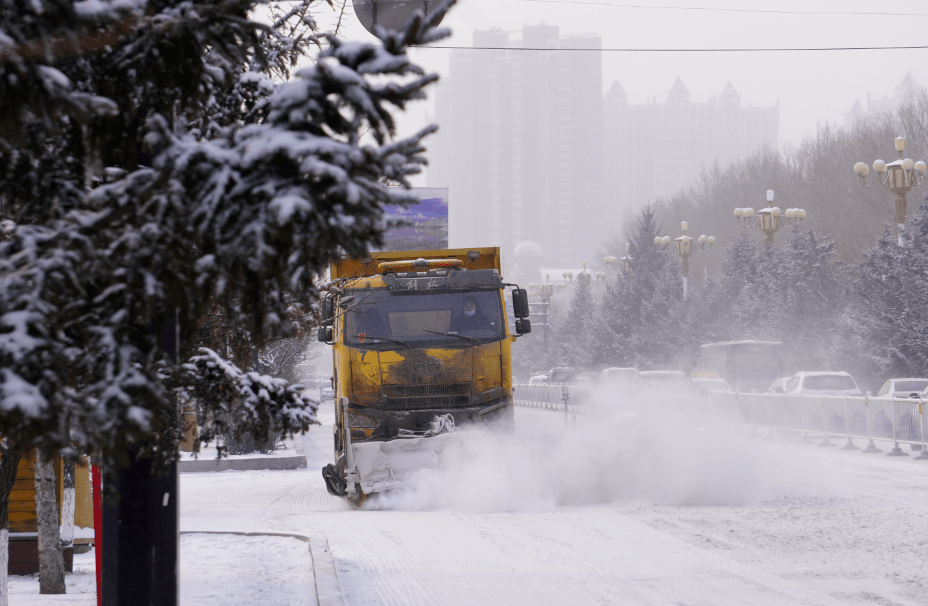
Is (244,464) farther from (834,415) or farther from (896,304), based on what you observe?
(896,304)

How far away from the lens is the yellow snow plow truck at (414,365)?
1233 cm

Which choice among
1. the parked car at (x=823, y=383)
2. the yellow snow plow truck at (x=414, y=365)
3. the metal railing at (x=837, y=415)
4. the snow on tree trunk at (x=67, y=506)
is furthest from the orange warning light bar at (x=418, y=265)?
the parked car at (x=823, y=383)

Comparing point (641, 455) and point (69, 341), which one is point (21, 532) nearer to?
point (69, 341)

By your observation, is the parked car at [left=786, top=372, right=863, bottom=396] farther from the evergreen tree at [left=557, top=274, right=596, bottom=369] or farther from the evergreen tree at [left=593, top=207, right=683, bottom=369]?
the evergreen tree at [left=557, top=274, right=596, bottom=369]

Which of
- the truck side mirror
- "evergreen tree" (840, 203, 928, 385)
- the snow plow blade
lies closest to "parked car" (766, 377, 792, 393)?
"evergreen tree" (840, 203, 928, 385)

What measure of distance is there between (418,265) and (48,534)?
720 cm

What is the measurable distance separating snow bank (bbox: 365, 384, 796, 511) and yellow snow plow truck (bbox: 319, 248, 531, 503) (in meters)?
0.35

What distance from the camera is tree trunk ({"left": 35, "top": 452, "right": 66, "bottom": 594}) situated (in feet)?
21.5

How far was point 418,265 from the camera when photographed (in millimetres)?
13250

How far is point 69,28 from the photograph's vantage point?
99.4 inches

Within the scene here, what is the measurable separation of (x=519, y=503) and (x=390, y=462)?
5.47 ft

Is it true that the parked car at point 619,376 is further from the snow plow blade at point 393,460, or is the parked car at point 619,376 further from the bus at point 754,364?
the snow plow blade at point 393,460

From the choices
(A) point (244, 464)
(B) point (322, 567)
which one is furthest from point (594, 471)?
(A) point (244, 464)

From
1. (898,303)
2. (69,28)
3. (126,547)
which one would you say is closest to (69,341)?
(69,28)
